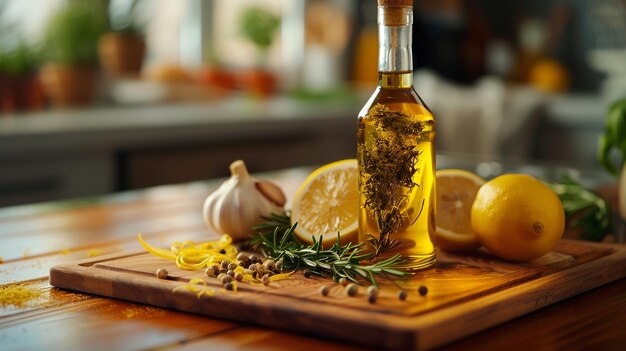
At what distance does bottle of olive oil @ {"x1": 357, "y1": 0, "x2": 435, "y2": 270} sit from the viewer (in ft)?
3.26

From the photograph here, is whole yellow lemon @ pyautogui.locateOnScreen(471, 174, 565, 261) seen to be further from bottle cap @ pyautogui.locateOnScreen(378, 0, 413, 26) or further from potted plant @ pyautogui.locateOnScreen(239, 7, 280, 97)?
potted plant @ pyautogui.locateOnScreen(239, 7, 280, 97)

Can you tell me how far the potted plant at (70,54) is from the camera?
10.5ft

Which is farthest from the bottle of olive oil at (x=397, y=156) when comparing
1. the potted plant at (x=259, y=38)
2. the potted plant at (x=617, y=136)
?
the potted plant at (x=259, y=38)

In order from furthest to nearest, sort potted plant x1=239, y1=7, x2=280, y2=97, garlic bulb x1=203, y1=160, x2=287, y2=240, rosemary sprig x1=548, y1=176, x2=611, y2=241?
potted plant x1=239, y1=7, x2=280, y2=97 → rosemary sprig x1=548, y1=176, x2=611, y2=241 → garlic bulb x1=203, y1=160, x2=287, y2=240

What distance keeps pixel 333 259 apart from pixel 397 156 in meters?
0.13

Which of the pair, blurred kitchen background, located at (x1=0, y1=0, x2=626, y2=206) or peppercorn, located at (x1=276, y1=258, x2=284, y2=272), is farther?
blurred kitchen background, located at (x1=0, y1=0, x2=626, y2=206)

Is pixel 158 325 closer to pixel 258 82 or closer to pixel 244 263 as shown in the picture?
pixel 244 263

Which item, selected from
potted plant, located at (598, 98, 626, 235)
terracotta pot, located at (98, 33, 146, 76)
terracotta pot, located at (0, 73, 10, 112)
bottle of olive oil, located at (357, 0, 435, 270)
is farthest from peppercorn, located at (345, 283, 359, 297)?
terracotta pot, located at (98, 33, 146, 76)

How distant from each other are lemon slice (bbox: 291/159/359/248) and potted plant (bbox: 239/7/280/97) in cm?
285

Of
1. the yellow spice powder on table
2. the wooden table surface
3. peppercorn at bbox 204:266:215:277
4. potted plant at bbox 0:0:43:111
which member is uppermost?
potted plant at bbox 0:0:43:111

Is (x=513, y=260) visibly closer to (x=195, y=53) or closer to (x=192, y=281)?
(x=192, y=281)

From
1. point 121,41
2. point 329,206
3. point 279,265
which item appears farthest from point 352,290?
point 121,41

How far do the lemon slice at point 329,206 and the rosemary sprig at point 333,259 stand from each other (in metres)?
0.02

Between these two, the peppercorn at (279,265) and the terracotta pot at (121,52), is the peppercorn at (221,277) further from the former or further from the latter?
the terracotta pot at (121,52)
